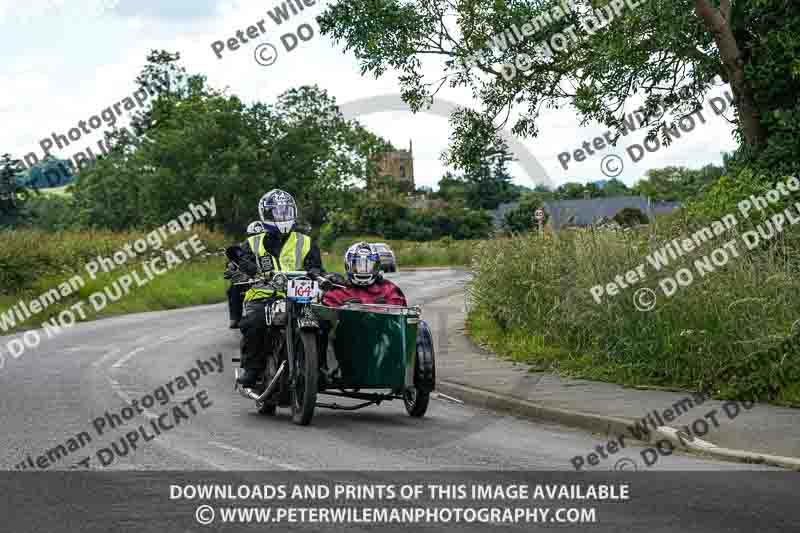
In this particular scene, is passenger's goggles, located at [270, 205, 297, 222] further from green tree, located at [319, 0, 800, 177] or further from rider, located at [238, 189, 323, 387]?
green tree, located at [319, 0, 800, 177]

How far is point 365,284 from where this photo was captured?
471 inches

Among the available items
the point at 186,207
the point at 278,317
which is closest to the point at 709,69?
the point at 278,317

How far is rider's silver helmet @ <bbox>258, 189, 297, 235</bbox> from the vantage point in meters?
12.0

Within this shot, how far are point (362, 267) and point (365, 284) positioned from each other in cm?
18

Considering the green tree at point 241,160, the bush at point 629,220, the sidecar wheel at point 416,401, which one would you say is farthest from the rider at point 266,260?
the green tree at point 241,160

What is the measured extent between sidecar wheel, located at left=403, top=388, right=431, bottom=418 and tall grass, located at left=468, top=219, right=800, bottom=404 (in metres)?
3.01

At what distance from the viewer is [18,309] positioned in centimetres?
3075

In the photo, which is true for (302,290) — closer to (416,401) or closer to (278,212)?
(278,212)

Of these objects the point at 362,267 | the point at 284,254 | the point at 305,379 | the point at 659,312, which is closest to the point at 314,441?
the point at 305,379

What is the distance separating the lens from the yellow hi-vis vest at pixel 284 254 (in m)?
11.9

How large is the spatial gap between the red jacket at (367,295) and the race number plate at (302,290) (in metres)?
0.39

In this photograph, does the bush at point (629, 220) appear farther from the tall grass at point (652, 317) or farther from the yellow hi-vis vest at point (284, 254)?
the yellow hi-vis vest at point (284, 254)

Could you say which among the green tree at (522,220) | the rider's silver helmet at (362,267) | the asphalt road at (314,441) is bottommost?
the asphalt road at (314,441)

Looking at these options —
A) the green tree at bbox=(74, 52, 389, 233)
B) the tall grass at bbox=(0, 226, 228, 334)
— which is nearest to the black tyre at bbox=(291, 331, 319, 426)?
the tall grass at bbox=(0, 226, 228, 334)
